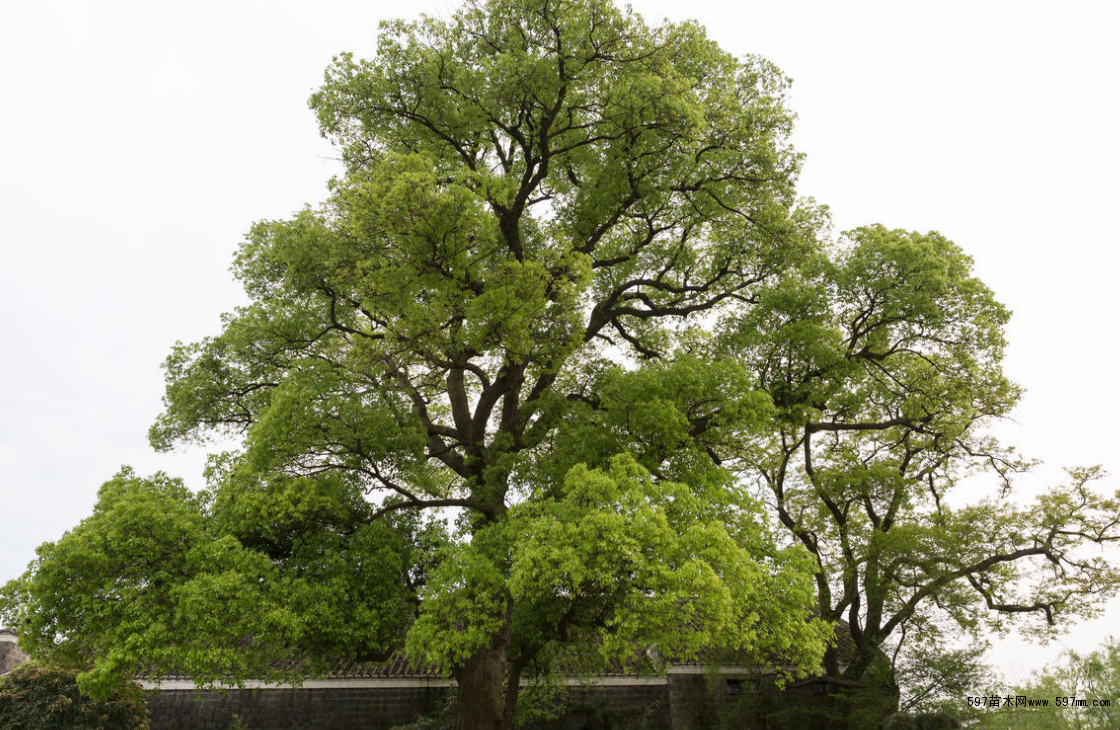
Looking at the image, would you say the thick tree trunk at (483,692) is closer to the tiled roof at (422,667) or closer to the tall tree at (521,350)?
the tall tree at (521,350)

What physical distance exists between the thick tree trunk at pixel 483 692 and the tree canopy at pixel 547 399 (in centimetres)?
5

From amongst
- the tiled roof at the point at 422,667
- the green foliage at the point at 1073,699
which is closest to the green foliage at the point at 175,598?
the tiled roof at the point at 422,667

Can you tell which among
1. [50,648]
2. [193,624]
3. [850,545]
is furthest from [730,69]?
[50,648]

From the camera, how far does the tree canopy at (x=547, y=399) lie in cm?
891

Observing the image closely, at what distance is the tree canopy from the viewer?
8.91 metres

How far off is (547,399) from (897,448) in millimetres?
9481

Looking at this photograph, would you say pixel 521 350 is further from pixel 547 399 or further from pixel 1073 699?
pixel 1073 699

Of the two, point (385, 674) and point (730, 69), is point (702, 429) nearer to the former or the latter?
point (730, 69)

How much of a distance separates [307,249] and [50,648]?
260 inches

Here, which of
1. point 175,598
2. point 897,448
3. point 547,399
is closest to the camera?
point 175,598

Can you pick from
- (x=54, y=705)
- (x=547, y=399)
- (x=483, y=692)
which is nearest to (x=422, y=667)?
(x=483, y=692)

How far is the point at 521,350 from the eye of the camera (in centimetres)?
1076

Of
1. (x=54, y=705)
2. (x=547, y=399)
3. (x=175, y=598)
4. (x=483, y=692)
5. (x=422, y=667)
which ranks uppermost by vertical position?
(x=547, y=399)

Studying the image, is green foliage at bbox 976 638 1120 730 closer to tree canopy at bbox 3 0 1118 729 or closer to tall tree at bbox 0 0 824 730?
tree canopy at bbox 3 0 1118 729
